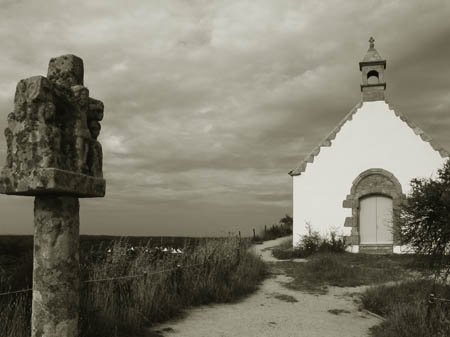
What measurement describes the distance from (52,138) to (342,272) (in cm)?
977

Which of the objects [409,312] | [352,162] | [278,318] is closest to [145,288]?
[278,318]

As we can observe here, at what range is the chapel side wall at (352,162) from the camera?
639 inches

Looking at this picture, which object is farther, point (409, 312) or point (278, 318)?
point (278, 318)

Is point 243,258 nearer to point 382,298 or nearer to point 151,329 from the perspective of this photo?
point 382,298

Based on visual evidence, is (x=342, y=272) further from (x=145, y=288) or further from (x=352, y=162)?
(x=352, y=162)

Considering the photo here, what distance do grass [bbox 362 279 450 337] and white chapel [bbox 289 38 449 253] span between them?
7.77 meters

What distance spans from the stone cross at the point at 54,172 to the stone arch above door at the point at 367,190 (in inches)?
555

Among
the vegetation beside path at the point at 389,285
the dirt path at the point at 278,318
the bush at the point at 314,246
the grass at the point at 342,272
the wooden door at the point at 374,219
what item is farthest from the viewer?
the wooden door at the point at 374,219

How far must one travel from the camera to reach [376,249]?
1612 cm

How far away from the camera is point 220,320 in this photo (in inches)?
282

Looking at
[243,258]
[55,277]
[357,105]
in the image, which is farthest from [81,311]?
[357,105]

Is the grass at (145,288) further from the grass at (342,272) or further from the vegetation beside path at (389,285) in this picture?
Result: the vegetation beside path at (389,285)

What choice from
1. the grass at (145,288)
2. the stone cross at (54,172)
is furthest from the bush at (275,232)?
the stone cross at (54,172)

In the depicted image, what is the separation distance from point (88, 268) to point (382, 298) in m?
5.38
